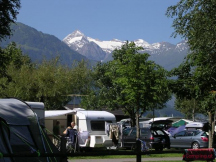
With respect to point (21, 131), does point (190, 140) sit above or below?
below

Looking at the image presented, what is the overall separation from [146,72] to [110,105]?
2799 cm

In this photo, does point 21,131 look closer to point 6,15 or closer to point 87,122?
point 6,15

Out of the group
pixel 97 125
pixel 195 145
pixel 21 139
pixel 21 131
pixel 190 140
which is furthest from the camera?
pixel 190 140

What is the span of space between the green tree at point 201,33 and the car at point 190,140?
603 cm

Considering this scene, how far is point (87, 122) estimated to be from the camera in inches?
1056

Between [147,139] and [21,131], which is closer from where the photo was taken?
[21,131]

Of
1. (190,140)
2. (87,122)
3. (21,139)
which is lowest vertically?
(190,140)

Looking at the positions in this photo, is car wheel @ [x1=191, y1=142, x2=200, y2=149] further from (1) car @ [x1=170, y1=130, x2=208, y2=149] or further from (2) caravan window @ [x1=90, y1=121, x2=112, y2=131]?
(2) caravan window @ [x1=90, y1=121, x2=112, y2=131]

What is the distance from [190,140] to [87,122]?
6.94 m

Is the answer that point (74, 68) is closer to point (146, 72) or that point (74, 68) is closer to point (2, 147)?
point (146, 72)

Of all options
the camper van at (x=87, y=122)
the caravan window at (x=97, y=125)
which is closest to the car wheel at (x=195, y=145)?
the camper van at (x=87, y=122)

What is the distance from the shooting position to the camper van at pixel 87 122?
1030 inches

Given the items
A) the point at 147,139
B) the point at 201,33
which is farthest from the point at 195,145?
the point at 201,33

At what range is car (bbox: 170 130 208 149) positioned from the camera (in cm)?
2808
